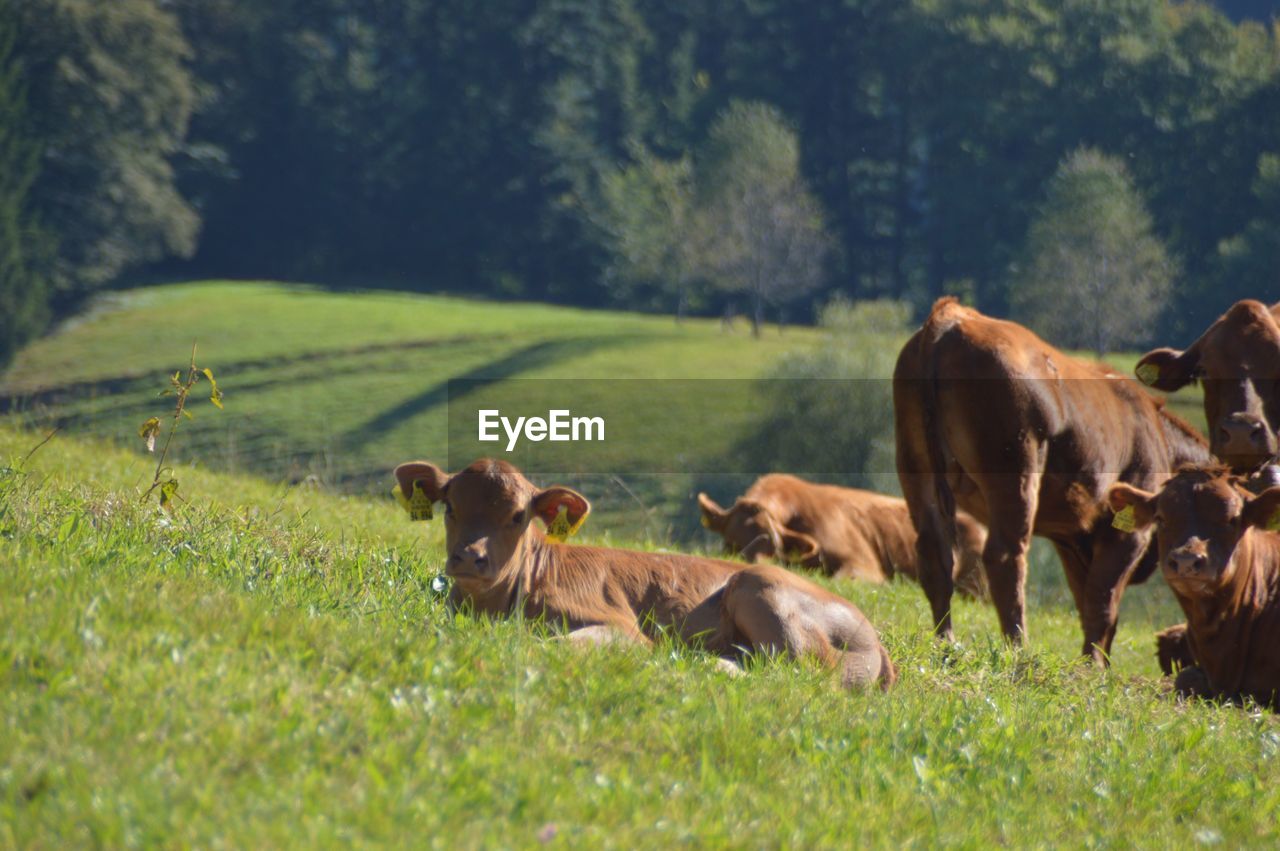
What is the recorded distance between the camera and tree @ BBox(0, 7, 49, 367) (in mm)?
57906

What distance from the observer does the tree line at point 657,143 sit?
70562 mm

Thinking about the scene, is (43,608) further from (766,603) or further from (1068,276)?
(1068,276)

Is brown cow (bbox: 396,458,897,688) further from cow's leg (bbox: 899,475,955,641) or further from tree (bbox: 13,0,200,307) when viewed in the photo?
tree (bbox: 13,0,200,307)

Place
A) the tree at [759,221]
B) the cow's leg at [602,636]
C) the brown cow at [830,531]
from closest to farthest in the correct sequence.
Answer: the cow's leg at [602,636], the brown cow at [830,531], the tree at [759,221]

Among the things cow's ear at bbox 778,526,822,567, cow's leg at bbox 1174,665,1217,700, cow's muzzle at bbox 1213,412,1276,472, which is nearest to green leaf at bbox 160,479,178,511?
cow's leg at bbox 1174,665,1217,700

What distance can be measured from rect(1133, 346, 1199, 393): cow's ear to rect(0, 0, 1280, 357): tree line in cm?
5761

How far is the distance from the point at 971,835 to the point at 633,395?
156 ft

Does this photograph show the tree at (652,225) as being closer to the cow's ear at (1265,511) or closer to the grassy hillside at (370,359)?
the grassy hillside at (370,359)

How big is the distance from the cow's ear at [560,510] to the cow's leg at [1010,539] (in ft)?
10.5

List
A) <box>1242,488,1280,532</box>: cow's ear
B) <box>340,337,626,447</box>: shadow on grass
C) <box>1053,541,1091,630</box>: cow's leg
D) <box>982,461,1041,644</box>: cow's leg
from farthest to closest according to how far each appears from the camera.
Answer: <box>340,337,626,447</box>: shadow on grass < <box>1053,541,1091,630</box>: cow's leg < <box>982,461,1041,644</box>: cow's leg < <box>1242,488,1280,532</box>: cow's ear

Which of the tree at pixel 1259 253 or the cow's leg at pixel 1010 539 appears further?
the tree at pixel 1259 253

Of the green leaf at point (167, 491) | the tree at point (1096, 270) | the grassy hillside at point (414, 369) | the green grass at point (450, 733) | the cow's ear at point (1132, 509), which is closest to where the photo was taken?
the green grass at point (450, 733)

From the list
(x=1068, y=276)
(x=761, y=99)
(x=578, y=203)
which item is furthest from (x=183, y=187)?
(x=1068, y=276)

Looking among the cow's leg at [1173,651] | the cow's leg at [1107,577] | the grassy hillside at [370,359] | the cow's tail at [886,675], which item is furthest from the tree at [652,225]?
the cow's tail at [886,675]
